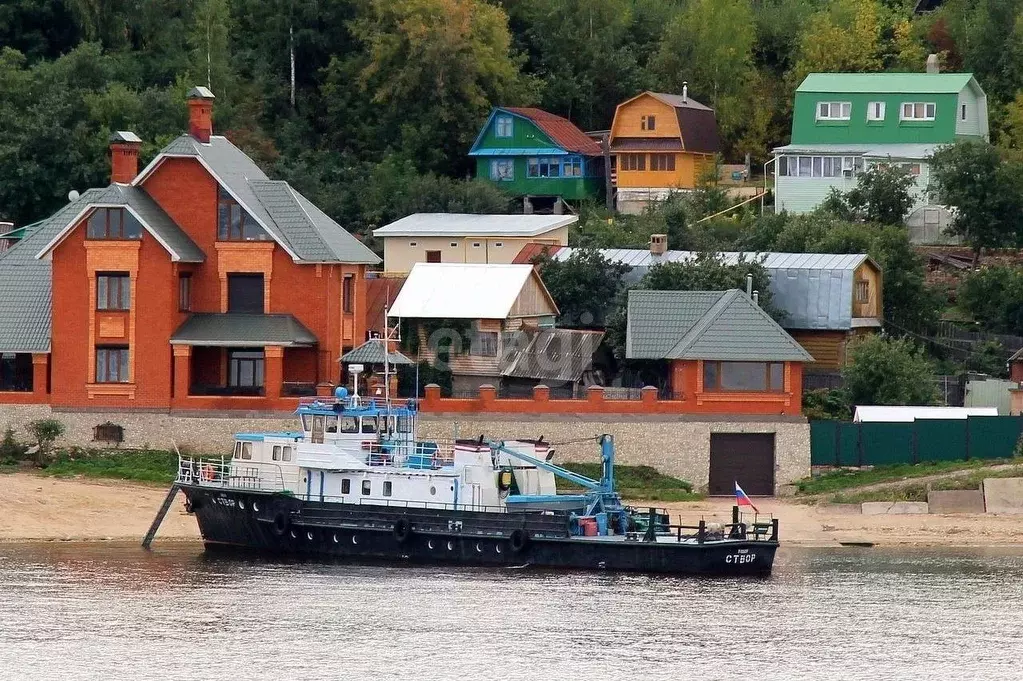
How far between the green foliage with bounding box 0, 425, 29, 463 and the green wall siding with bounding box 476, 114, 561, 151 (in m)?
33.9

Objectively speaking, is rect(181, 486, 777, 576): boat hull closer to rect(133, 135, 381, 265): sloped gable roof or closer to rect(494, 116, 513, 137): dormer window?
rect(133, 135, 381, 265): sloped gable roof

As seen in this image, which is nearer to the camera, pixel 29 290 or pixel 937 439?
pixel 937 439

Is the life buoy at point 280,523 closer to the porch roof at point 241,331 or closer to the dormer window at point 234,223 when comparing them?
the porch roof at point 241,331

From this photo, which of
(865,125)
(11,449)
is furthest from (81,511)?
(865,125)

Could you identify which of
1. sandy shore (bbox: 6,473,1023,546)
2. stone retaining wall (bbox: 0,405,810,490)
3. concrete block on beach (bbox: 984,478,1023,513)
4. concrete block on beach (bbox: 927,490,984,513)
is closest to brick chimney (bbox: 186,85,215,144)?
stone retaining wall (bbox: 0,405,810,490)

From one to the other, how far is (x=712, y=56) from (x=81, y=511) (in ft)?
161

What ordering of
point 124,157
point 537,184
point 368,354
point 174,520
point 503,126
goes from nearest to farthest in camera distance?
1. point 174,520
2. point 368,354
3. point 124,157
4. point 503,126
5. point 537,184

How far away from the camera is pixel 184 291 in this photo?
6738cm

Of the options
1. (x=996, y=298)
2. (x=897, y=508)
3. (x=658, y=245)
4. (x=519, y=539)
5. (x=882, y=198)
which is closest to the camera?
(x=519, y=539)

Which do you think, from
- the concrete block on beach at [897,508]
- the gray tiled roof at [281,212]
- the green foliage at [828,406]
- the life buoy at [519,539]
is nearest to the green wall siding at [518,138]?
the gray tiled roof at [281,212]

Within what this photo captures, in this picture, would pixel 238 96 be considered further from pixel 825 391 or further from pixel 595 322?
pixel 825 391

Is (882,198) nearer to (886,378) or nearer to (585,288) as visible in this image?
(585,288)

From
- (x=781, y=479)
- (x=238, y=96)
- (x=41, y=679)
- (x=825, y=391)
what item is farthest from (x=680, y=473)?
(x=238, y=96)

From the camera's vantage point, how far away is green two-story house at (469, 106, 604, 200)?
309ft
